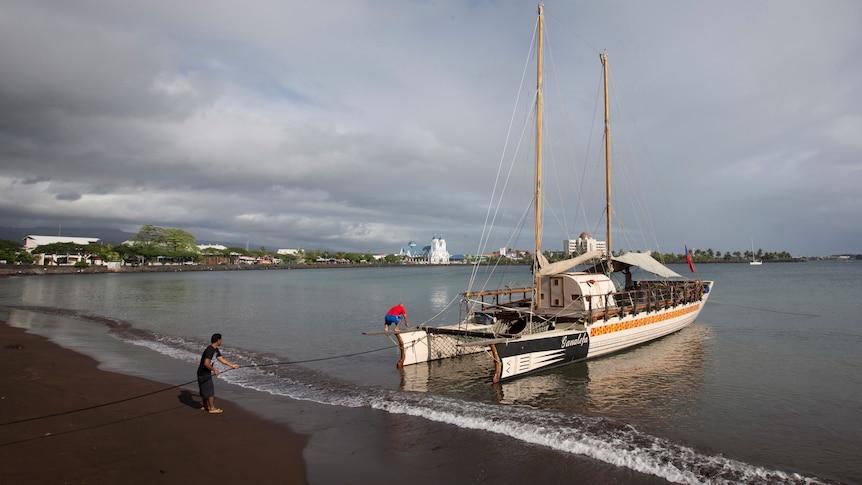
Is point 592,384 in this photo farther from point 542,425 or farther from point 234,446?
point 234,446

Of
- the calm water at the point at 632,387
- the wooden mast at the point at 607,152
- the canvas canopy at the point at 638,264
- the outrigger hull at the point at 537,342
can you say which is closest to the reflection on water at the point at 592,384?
the calm water at the point at 632,387

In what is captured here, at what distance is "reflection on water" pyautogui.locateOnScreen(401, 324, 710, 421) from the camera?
42.2ft

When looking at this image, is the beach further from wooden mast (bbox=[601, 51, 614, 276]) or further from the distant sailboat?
wooden mast (bbox=[601, 51, 614, 276])

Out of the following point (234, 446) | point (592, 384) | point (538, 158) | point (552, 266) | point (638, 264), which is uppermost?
point (538, 158)

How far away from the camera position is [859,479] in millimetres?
8562

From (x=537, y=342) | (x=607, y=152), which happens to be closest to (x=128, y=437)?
(x=537, y=342)

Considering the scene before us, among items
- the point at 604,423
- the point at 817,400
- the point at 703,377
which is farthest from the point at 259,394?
the point at 817,400

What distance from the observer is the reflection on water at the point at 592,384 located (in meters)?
12.9

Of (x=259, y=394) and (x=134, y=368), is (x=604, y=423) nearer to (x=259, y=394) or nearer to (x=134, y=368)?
(x=259, y=394)

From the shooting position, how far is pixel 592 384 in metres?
15.3

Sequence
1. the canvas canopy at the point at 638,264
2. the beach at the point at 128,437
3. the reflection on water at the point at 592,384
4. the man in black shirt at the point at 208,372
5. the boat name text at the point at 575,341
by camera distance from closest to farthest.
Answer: the beach at the point at 128,437
the man in black shirt at the point at 208,372
the reflection on water at the point at 592,384
the boat name text at the point at 575,341
the canvas canopy at the point at 638,264

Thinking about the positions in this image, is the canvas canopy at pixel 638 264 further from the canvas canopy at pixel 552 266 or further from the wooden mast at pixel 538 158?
the wooden mast at pixel 538 158

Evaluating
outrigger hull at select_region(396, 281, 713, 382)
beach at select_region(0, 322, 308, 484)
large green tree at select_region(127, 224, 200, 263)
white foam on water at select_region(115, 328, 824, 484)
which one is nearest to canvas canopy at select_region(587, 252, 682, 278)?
outrigger hull at select_region(396, 281, 713, 382)

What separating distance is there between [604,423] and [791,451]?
3754 millimetres
